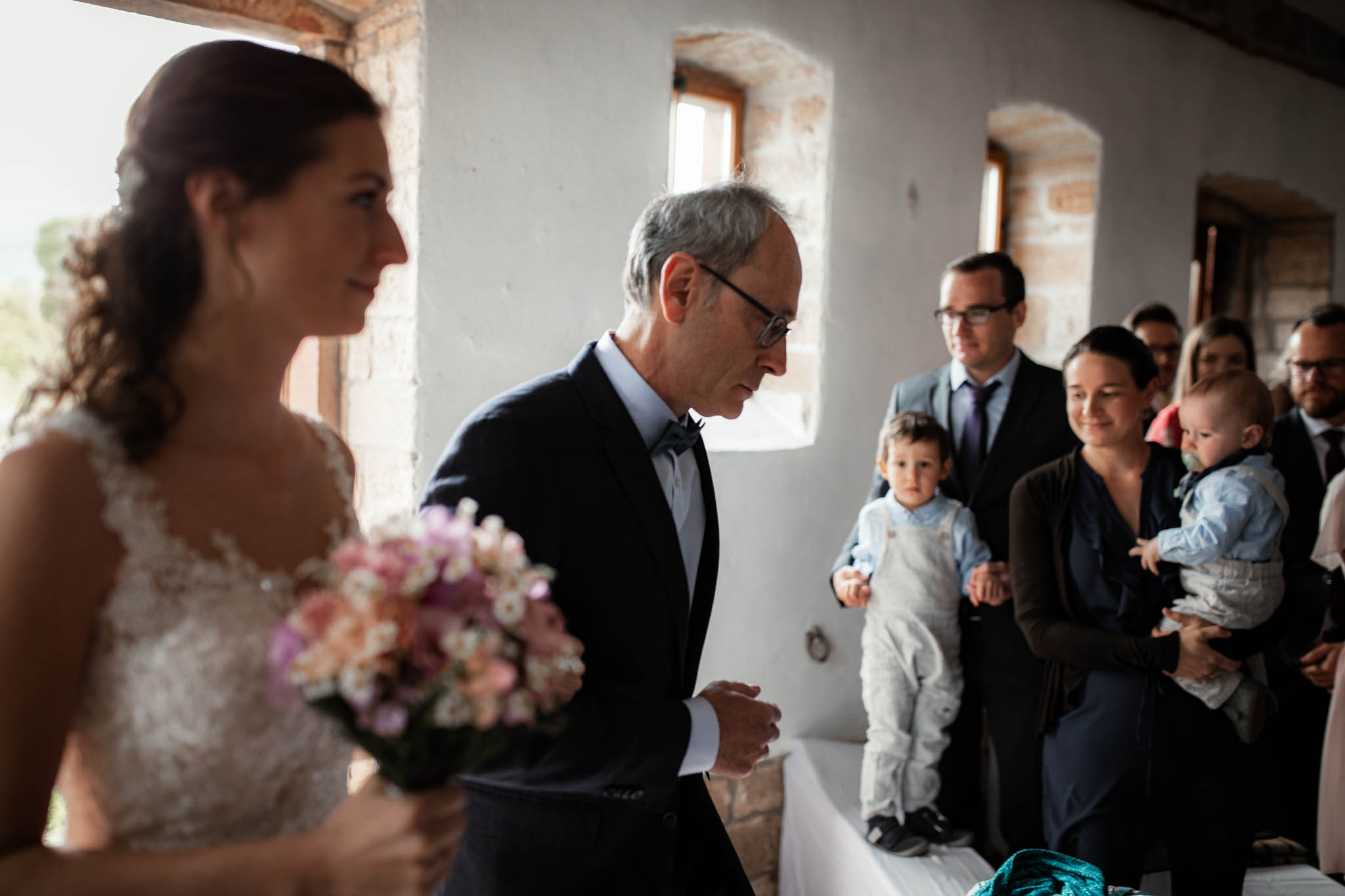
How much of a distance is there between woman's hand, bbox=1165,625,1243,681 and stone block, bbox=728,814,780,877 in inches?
68.7

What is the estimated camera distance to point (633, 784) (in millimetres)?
1495

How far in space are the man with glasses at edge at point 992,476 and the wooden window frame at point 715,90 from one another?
3.50 feet

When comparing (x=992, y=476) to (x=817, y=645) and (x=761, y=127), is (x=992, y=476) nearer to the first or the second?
(x=817, y=645)

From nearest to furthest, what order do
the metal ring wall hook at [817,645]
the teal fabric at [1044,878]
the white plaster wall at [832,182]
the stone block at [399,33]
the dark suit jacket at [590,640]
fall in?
the dark suit jacket at [590,640], the teal fabric at [1044,878], the stone block at [399,33], the white plaster wall at [832,182], the metal ring wall hook at [817,645]

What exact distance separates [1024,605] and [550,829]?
151cm

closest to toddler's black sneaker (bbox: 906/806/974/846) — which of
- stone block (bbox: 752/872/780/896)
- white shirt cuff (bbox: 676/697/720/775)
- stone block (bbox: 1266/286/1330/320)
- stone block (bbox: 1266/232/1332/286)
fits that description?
stone block (bbox: 752/872/780/896)

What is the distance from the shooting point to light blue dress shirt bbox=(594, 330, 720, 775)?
1.54 metres

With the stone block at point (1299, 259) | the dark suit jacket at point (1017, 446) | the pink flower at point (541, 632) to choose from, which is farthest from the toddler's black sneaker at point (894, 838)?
the stone block at point (1299, 259)

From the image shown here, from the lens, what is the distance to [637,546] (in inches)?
62.4

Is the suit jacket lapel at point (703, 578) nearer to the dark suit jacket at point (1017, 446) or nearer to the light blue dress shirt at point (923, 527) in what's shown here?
the light blue dress shirt at point (923, 527)

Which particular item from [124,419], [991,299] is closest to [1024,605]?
[991,299]

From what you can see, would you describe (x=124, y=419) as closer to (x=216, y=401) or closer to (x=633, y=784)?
(x=216, y=401)

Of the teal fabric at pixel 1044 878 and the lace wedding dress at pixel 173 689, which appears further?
the teal fabric at pixel 1044 878

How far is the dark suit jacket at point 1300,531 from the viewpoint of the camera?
3.42 metres
